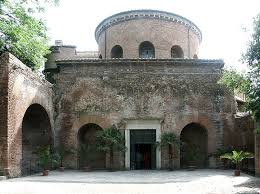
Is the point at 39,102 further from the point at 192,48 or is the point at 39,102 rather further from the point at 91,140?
the point at 192,48

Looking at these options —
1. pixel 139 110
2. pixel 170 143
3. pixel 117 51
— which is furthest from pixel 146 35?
pixel 170 143

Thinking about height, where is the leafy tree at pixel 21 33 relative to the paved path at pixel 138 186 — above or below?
above

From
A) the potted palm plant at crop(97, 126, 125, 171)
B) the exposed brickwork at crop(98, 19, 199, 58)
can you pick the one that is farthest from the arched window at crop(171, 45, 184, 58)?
the potted palm plant at crop(97, 126, 125, 171)

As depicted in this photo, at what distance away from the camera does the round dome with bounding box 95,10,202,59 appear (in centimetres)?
2719

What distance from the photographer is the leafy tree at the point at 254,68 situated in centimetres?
1447

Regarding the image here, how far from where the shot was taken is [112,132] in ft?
71.5

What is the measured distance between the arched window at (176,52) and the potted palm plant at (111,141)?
8.93 m

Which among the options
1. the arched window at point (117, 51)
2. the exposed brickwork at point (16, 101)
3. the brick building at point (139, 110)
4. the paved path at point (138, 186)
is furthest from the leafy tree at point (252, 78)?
the arched window at point (117, 51)

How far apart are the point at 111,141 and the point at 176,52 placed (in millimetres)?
10151

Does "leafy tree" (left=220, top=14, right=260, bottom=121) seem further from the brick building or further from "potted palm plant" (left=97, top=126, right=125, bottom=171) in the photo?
"potted palm plant" (left=97, top=126, right=125, bottom=171)

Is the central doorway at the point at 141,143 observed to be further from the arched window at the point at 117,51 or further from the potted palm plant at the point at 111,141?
the arched window at the point at 117,51

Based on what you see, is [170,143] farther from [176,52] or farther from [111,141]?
[176,52]

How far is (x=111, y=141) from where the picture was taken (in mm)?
21406

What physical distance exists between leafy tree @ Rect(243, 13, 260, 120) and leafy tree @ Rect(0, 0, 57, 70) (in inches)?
435
